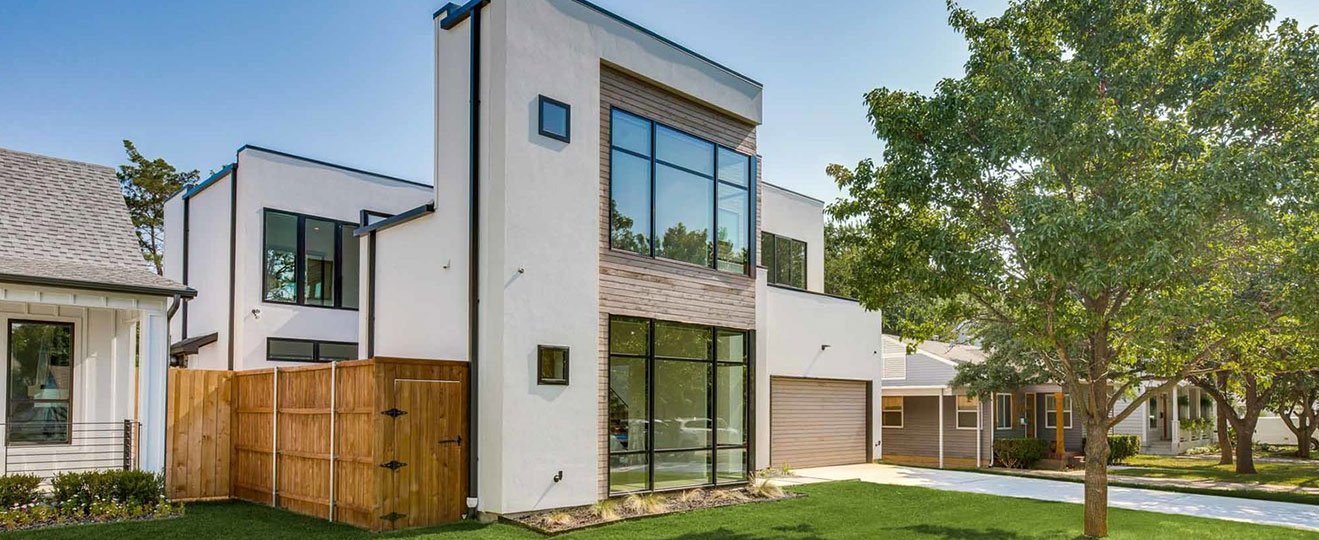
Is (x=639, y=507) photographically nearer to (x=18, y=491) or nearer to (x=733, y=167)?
(x=733, y=167)

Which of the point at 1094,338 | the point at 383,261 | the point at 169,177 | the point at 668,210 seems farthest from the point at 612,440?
the point at 169,177

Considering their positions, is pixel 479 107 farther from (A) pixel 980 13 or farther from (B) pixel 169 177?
(B) pixel 169 177

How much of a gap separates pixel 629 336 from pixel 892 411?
1595 centimetres

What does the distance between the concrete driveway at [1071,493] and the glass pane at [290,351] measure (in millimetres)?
9416

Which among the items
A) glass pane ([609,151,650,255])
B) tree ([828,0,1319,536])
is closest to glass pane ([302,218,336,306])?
glass pane ([609,151,650,255])

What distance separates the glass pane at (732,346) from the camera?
14.3 metres

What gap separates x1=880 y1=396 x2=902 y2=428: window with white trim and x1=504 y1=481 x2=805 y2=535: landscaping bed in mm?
12617

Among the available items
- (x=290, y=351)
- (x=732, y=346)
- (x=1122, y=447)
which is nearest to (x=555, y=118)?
(x=732, y=346)

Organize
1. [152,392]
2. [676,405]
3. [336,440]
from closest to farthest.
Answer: [336,440], [152,392], [676,405]

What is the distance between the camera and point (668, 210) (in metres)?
13.4

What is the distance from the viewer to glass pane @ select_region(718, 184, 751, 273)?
14.4m

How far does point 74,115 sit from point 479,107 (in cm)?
1437

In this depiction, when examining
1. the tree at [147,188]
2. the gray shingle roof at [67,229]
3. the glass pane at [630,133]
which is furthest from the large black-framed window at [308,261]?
the tree at [147,188]

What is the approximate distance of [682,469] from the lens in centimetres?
1333
